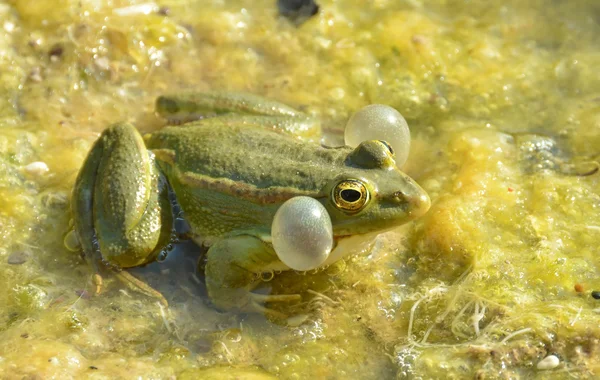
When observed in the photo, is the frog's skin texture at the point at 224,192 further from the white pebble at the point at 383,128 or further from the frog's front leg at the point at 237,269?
the white pebble at the point at 383,128

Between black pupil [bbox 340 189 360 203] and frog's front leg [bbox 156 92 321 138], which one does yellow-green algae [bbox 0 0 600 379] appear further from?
black pupil [bbox 340 189 360 203]

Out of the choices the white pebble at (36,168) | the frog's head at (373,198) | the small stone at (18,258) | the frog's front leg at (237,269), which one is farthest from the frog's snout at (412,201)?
the white pebble at (36,168)

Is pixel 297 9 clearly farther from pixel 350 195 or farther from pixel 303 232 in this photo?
pixel 303 232

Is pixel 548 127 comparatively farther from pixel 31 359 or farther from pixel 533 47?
pixel 31 359

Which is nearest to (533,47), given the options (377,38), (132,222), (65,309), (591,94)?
(591,94)

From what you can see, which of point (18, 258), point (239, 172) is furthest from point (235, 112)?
point (18, 258)

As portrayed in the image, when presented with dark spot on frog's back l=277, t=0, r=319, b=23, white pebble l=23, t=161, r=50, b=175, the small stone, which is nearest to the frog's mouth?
the small stone
